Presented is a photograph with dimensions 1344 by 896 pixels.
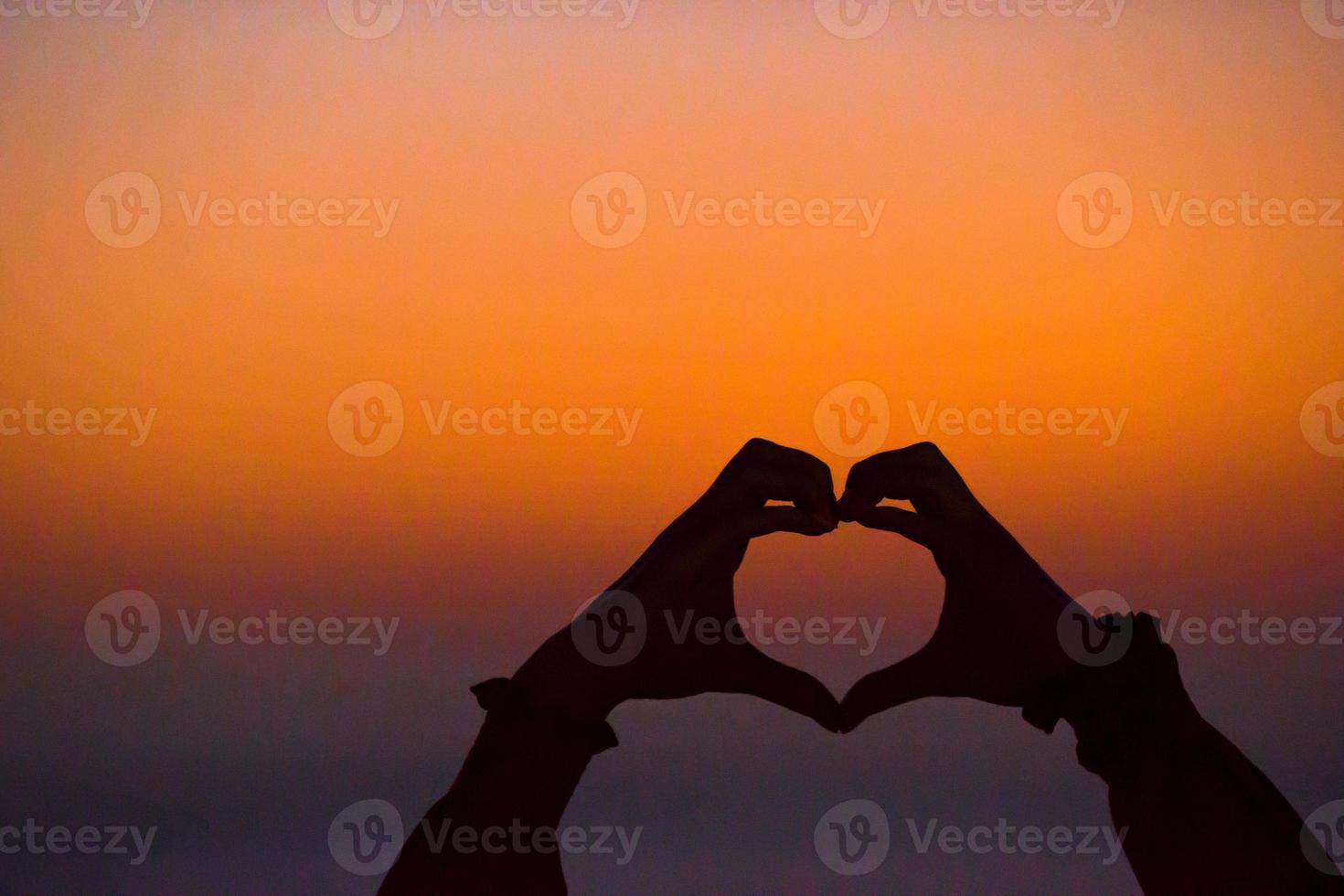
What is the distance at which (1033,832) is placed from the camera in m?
5.30

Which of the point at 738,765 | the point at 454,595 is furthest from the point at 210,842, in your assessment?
the point at 738,765

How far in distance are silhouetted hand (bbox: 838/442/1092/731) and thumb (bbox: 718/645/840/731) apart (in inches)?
1.4

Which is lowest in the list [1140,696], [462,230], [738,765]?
[738,765]

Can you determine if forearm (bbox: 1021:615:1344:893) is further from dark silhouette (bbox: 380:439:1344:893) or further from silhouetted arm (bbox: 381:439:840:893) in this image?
silhouetted arm (bbox: 381:439:840:893)

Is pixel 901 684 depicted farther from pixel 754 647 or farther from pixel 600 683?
pixel 600 683

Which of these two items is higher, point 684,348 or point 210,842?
point 684,348

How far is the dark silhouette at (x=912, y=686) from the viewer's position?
4.69 feet

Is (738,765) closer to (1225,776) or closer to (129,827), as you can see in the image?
(129,827)

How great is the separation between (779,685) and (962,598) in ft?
1.07

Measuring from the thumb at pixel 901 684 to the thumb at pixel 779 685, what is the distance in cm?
7

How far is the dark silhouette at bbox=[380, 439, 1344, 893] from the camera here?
1429 millimetres

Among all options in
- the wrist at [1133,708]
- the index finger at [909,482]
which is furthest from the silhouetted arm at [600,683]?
the wrist at [1133,708]

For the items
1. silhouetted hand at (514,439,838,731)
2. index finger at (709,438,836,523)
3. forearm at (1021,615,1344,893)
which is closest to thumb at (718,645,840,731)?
silhouetted hand at (514,439,838,731)

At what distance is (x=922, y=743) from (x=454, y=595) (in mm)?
2376
